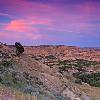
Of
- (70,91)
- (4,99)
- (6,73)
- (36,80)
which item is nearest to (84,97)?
(70,91)

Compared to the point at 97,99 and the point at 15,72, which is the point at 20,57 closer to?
the point at 15,72

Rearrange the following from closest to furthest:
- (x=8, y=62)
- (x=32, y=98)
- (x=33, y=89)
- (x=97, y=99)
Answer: (x=32, y=98)
(x=33, y=89)
(x=8, y=62)
(x=97, y=99)

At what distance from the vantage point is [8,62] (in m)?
18.7

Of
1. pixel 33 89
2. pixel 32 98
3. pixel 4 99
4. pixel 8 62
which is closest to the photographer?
pixel 4 99

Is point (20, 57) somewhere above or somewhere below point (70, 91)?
above

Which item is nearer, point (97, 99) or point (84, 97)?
point (84, 97)

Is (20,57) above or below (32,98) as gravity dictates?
above

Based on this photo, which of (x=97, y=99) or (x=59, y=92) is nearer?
(x=59, y=92)

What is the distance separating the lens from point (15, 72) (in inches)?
707

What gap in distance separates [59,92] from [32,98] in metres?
2.74

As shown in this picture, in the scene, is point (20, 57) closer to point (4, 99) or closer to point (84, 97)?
point (84, 97)

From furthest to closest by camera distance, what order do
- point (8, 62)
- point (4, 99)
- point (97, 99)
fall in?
point (97, 99) < point (8, 62) < point (4, 99)

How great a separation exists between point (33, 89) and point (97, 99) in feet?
24.5

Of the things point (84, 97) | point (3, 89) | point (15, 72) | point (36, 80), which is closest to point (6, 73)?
point (15, 72)
